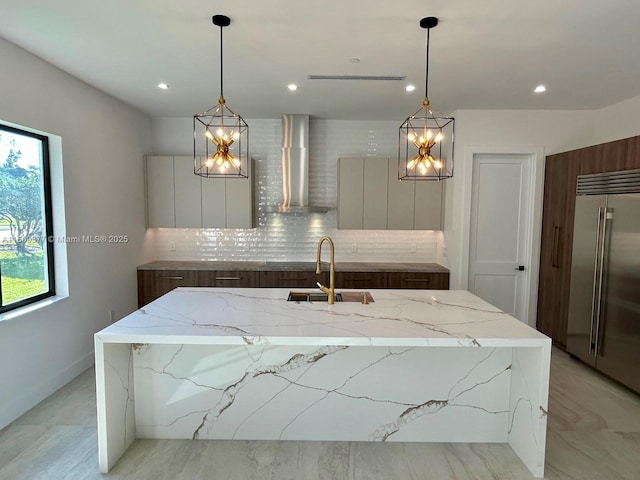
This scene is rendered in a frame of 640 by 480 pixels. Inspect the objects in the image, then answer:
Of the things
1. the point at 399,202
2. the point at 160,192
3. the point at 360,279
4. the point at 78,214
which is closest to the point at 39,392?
the point at 78,214

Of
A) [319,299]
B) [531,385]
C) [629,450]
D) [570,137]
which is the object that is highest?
[570,137]

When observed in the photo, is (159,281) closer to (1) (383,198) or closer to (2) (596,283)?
(1) (383,198)

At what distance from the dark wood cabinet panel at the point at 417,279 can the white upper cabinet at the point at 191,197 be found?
1857mm

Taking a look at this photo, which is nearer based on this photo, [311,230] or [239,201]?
[239,201]

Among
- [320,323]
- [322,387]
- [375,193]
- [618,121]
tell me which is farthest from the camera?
[375,193]

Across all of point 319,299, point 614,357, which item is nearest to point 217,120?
point 319,299

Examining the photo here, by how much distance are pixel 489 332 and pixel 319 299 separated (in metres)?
1.24

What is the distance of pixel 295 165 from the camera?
4.69 meters

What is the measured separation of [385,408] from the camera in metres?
2.47

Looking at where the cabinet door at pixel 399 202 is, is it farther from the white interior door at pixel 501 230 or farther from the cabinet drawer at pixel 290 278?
the cabinet drawer at pixel 290 278

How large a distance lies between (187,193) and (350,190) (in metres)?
2.02

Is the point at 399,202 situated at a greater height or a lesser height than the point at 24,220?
greater

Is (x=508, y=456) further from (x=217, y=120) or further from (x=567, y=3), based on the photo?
(x=217, y=120)

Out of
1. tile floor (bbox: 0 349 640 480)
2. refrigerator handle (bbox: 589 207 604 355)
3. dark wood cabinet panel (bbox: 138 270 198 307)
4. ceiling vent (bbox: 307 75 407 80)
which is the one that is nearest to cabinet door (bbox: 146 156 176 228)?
dark wood cabinet panel (bbox: 138 270 198 307)
